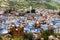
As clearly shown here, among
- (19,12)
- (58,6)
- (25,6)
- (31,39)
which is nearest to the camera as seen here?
(31,39)

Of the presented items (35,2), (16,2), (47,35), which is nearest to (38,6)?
(35,2)

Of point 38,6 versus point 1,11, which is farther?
point 38,6

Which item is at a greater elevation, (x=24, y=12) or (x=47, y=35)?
(x=47, y=35)

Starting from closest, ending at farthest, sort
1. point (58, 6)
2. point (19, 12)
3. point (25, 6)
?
point (19, 12), point (25, 6), point (58, 6)

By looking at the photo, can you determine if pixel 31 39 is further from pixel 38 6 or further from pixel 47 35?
pixel 38 6

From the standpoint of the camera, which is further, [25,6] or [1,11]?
[25,6]

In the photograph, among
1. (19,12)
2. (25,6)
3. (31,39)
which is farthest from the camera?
(25,6)

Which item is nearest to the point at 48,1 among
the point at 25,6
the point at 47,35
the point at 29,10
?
the point at 25,6

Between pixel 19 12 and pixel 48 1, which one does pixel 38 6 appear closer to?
pixel 48 1

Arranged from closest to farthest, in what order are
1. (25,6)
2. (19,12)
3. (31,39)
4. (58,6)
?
(31,39) < (19,12) < (25,6) < (58,6)
